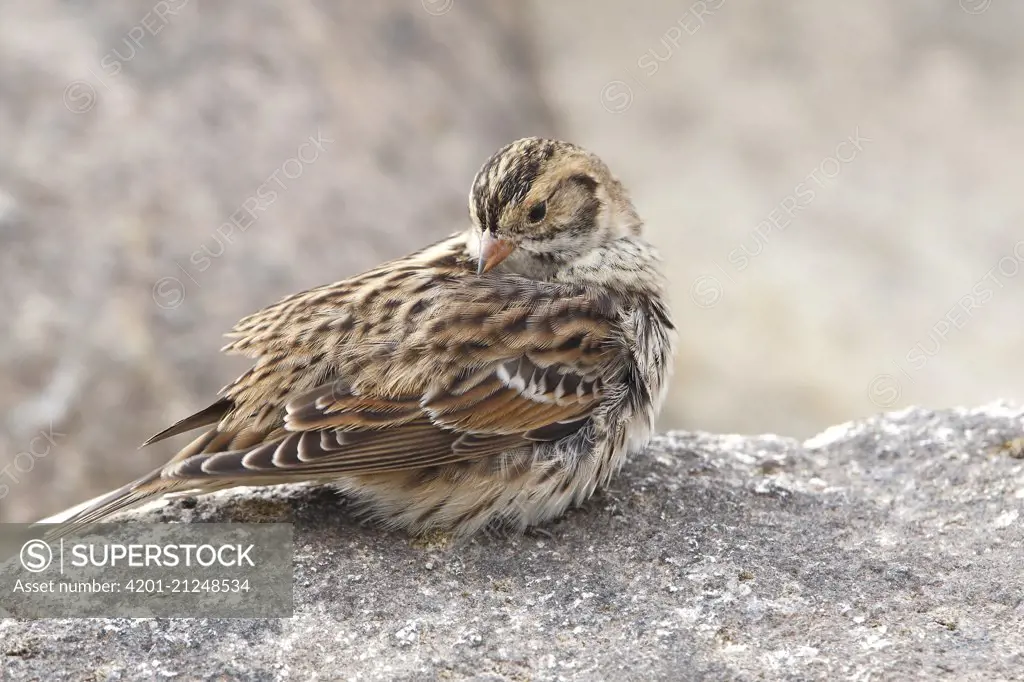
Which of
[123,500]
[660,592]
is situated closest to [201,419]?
[123,500]

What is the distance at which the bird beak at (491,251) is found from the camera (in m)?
5.04

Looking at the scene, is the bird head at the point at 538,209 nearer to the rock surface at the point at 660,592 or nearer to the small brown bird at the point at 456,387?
the small brown bird at the point at 456,387

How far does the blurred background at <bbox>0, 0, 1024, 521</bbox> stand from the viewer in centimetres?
823

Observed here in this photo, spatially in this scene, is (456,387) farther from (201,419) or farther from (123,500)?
(123,500)

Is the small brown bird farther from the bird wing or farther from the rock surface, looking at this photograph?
the rock surface

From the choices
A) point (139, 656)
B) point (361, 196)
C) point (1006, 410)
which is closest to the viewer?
point (139, 656)

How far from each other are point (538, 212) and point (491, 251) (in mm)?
314

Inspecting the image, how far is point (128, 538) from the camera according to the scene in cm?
460

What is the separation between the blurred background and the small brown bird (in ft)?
11.2

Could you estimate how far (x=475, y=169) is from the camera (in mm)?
10305

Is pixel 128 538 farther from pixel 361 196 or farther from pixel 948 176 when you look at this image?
pixel 948 176

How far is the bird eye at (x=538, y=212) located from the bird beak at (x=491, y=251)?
0.15 meters

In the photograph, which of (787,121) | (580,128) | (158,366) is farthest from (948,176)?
(158,366)

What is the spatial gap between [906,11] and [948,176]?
1777 millimetres
